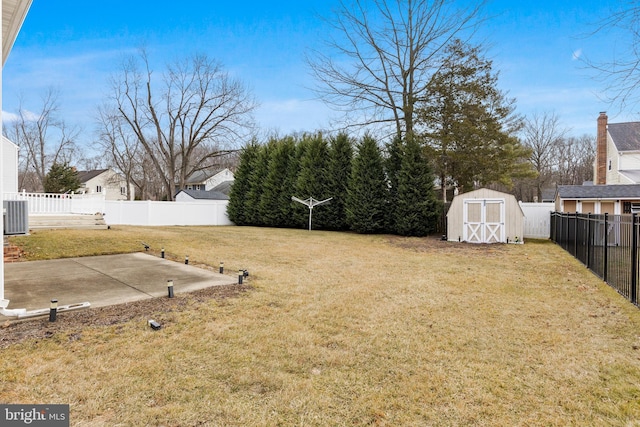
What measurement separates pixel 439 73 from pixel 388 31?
3831 millimetres

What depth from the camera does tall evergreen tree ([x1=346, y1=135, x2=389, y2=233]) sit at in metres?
16.7

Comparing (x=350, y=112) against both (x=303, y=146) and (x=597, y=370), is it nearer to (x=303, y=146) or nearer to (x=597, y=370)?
(x=303, y=146)

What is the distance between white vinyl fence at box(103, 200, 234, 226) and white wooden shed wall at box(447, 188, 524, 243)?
14335 millimetres

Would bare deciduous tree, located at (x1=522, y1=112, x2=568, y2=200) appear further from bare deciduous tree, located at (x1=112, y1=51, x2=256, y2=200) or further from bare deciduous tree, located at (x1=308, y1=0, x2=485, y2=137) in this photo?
bare deciduous tree, located at (x1=112, y1=51, x2=256, y2=200)

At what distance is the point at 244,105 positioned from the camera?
29875 millimetres

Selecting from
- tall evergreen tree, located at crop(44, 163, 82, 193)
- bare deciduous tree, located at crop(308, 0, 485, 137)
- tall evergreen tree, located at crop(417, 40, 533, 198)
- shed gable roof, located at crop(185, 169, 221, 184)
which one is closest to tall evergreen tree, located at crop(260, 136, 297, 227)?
bare deciduous tree, located at crop(308, 0, 485, 137)

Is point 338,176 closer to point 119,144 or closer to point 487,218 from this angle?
point 487,218

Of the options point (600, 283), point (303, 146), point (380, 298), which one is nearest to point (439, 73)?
point (303, 146)

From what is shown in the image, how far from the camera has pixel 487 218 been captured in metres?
13.6

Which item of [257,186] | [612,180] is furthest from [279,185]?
[612,180]

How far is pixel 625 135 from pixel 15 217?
30299 mm

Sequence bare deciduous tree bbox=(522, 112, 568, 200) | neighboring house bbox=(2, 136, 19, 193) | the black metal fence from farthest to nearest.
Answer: bare deciduous tree bbox=(522, 112, 568, 200) → neighboring house bbox=(2, 136, 19, 193) → the black metal fence

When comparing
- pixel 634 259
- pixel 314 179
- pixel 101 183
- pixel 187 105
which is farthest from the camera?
pixel 101 183

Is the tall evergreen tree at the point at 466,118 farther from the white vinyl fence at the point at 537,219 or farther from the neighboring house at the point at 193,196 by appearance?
the neighboring house at the point at 193,196
